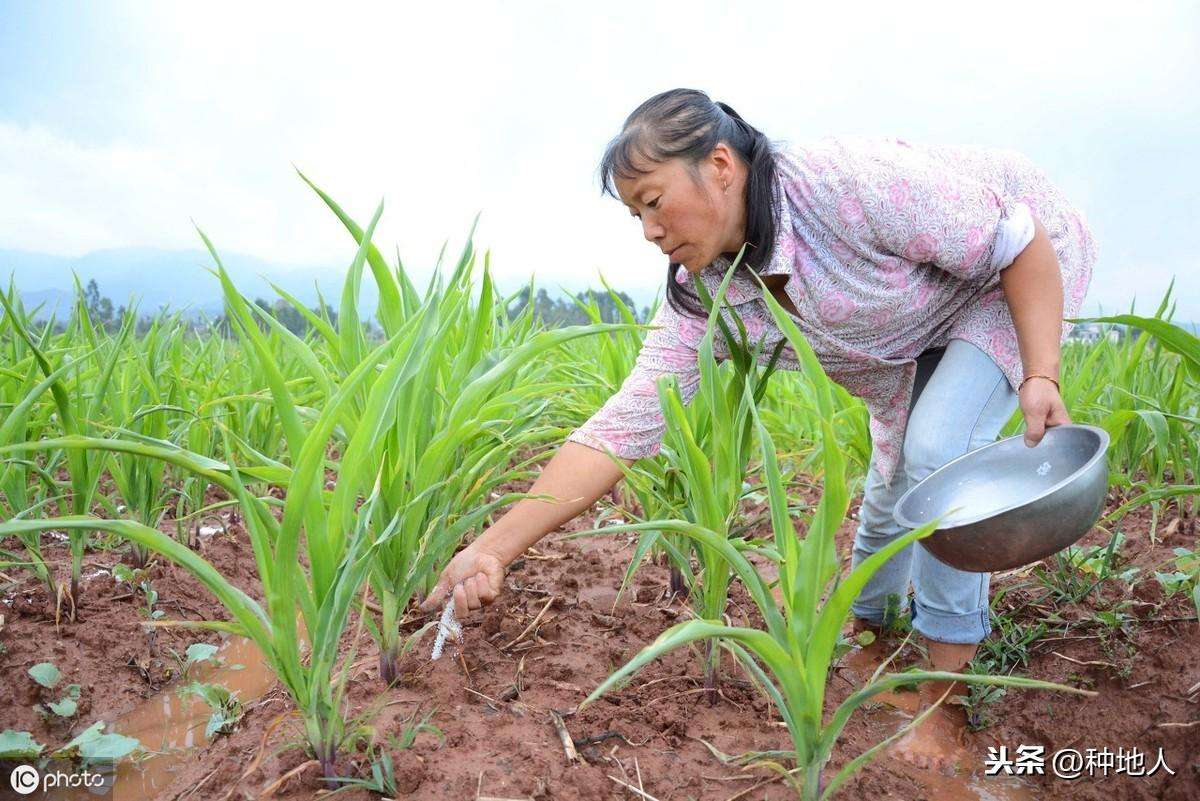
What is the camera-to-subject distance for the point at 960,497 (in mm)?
1505

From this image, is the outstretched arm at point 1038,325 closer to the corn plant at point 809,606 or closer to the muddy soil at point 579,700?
the muddy soil at point 579,700

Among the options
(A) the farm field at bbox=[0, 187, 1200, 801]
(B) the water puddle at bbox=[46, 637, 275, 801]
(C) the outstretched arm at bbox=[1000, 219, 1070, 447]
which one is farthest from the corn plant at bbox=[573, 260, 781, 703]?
(B) the water puddle at bbox=[46, 637, 275, 801]

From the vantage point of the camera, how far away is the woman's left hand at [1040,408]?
1.34 metres

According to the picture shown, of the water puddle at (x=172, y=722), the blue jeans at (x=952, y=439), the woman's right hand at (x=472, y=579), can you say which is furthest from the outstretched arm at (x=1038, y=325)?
the water puddle at (x=172, y=722)

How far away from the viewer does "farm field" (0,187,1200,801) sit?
3.39 ft

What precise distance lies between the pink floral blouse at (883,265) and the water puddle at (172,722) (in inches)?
31.6

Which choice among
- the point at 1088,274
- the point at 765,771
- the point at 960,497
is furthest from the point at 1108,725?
the point at 1088,274

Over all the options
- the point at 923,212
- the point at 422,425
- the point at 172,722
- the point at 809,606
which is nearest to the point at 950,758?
the point at 809,606

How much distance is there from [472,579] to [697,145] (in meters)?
0.73

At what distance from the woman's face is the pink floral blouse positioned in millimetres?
96

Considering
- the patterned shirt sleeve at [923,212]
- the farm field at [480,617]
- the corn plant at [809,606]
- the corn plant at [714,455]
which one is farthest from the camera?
the patterned shirt sleeve at [923,212]

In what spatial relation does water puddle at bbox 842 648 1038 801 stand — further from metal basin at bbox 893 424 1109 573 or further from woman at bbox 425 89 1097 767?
metal basin at bbox 893 424 1109 573

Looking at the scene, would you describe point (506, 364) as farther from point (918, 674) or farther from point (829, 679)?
point (829, 679)

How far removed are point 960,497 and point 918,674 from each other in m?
0.62
